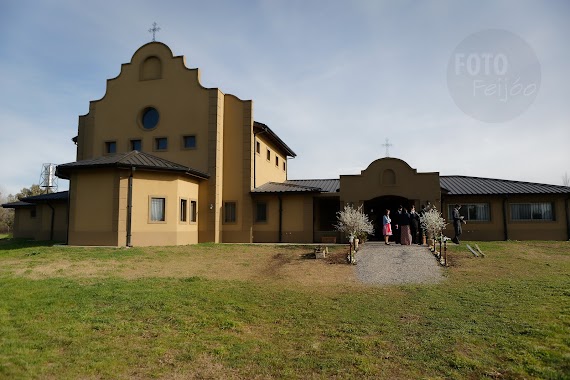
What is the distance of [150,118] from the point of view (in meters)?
24.7

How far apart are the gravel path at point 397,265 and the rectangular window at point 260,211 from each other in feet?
25.4

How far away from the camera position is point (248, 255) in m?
17.6

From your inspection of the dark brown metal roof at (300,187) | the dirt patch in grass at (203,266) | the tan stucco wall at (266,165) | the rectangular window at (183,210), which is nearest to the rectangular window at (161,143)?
the rectangular window at (183,210)

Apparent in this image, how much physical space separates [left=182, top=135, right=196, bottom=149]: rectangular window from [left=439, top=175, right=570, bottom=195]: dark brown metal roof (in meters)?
15.0

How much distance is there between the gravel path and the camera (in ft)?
40.7

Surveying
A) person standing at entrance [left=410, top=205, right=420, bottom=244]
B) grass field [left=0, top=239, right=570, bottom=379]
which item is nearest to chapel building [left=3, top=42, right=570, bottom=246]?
person standing at entrance [left=410, top=205, right=420, bottom=244]

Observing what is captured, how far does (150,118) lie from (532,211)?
23750 mm

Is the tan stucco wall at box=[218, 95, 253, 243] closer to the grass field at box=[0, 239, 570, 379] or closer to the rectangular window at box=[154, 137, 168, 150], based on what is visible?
the rectangular window at box=[154, 137, 168, 150]

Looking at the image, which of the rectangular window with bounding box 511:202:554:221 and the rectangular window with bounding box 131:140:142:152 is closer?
the rectangular window with bounding box 511:202:554:221

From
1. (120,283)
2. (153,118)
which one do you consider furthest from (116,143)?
(120,283)

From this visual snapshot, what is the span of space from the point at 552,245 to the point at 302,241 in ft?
42.8

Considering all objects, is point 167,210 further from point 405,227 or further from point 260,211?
A: point 405,227

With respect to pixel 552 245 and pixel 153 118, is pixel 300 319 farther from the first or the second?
pixel 153 118

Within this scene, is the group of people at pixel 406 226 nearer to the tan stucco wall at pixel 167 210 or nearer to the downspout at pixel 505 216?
the downspout at pixel 505 216
